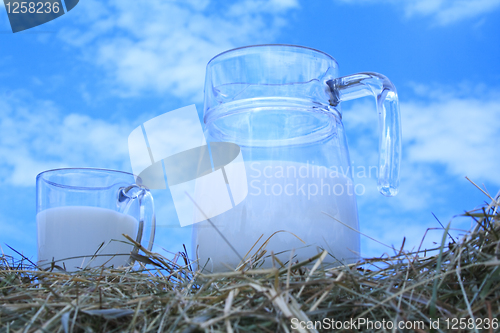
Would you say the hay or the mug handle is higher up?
the mug handle

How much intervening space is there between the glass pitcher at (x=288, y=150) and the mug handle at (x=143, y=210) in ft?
0.51

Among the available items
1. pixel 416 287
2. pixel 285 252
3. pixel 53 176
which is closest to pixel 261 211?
pixel 285 252

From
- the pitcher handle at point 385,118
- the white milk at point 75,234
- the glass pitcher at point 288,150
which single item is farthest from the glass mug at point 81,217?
the pitcher handle at point 385,118

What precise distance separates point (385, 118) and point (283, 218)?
21 centimetres

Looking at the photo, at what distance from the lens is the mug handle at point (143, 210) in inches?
28.8

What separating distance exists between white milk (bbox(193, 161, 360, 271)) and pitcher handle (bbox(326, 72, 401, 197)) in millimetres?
76

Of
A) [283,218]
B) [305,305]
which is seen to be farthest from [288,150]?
[305,305]

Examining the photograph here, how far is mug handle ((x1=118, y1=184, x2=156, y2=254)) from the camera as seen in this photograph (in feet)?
2.40

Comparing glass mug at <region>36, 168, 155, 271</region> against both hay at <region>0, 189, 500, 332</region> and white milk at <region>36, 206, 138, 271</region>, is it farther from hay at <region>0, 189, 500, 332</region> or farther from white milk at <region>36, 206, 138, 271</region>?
hay at <region>0, 189, 500, 332</region>

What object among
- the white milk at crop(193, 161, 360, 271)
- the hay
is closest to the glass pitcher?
the white milk at crop(193, 161, 360, 271)

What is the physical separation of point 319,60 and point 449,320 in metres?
0.40

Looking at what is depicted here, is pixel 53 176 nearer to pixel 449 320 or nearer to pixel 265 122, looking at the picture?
pixel 265 122

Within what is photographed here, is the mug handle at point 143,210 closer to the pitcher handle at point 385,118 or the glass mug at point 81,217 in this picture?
the glass mug at point 81,217

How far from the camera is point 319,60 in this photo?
2.09 feet
